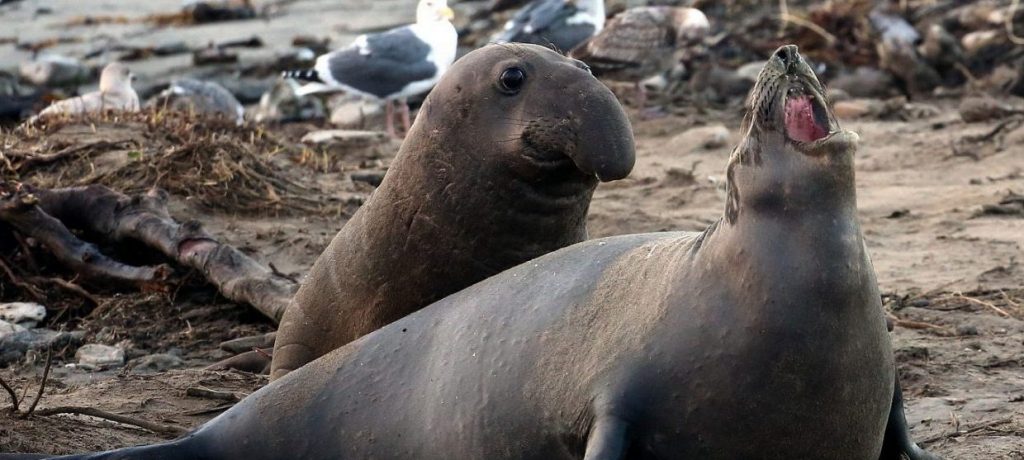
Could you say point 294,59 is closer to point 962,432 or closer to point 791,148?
point 962,432

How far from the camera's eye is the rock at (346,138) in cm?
1015

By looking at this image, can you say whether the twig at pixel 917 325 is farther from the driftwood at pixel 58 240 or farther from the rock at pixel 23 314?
the rock at pixel 23 314

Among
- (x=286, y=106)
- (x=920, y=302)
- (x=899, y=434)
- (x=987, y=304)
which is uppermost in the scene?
(x=899, y=434)

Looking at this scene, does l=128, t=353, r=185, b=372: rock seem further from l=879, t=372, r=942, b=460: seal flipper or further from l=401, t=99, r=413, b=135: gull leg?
l=401, t=99, r=413, b=135: gull leg

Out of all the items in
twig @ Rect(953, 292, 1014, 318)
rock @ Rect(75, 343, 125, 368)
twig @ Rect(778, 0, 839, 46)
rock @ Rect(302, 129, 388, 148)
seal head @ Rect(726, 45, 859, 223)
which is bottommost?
twig @ Rect(778, 0, 839, 46)

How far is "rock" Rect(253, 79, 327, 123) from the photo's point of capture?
12.4m

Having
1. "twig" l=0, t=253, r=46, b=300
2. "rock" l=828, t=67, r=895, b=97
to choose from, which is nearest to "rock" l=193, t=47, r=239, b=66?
"rock" l=828, t=67, r=895, b=97

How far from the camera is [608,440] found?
125 inches

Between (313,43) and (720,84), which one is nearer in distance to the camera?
(720,84)

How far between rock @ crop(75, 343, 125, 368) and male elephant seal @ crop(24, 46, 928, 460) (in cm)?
222

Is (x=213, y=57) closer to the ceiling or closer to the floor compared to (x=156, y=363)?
closer to the floor

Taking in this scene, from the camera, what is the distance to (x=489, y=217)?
4492 millimetres

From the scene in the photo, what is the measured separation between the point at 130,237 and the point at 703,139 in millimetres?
4695

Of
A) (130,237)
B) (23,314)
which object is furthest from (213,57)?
(23,314)
